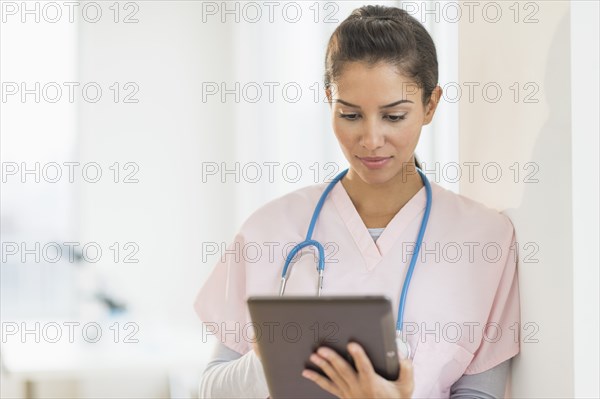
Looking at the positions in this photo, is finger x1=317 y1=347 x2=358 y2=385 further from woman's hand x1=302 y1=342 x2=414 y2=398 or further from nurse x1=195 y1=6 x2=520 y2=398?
nurse x1=195 y1=6 x2=520 y2=398

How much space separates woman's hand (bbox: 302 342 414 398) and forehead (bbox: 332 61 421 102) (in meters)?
0.36

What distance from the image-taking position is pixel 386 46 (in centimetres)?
113

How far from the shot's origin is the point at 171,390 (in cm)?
238

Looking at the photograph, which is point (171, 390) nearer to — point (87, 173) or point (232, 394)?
point (87, 173)

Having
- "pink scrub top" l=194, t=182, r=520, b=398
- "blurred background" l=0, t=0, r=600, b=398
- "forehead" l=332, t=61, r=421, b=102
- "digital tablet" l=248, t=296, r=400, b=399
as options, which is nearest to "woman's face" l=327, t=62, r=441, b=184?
"forehead" l=332, t=61, r=421, b=102

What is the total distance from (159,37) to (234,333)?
71.2 inches

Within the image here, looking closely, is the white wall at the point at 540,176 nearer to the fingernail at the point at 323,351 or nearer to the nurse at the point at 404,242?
the nurse at the point at 404,242

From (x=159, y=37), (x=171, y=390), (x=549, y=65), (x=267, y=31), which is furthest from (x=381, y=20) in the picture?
(x=159, y=37)

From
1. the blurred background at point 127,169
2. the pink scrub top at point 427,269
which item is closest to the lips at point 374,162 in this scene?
the pink scrub top at point 427,269

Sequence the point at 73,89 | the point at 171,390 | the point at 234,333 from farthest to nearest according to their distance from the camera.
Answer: the point at 73,89
the point at 171,390
the point at 234,333

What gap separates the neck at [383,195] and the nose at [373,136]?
14cm

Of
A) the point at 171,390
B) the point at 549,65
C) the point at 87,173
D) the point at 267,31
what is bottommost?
the point at 171,390

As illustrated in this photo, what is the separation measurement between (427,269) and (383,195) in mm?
143

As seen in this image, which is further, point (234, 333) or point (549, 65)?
point (234, 333)
